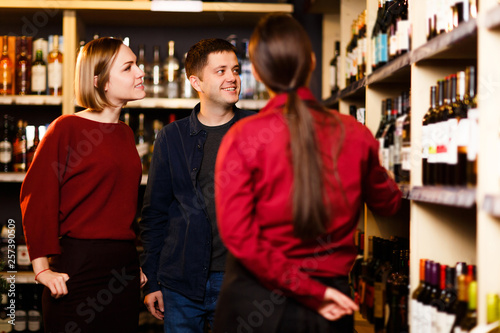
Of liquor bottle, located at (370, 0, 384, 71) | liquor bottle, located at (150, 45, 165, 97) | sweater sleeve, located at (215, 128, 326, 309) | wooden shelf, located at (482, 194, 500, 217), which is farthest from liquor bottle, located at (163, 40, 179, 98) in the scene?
wooden shelf, located at (482, 194, 500, 217)

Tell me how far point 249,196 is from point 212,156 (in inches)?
30.7

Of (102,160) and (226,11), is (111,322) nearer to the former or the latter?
(102,160)

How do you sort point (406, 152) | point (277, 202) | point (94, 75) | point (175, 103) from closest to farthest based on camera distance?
point (277, 202)
point (406, 152)
point (94, 75)
point (175, 103)

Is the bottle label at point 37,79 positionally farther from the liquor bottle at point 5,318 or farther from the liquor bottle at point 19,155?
the liquor bottle at point 5,318

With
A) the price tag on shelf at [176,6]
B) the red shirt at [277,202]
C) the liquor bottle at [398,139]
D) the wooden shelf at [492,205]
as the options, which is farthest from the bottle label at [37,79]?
the wooden shelf at [492,205]

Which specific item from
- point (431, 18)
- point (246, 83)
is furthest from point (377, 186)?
point (246, 83)

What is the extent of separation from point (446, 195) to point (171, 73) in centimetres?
212

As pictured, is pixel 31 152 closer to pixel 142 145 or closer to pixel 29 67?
pixel 29 67

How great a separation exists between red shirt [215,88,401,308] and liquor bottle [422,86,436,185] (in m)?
0.34

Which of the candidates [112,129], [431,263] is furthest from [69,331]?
[431,263]

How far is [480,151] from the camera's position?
1.21 metres

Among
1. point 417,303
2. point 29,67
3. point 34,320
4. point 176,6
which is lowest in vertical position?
point 34,320

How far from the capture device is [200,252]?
6.24ft

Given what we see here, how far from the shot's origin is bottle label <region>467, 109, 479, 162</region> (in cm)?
129
